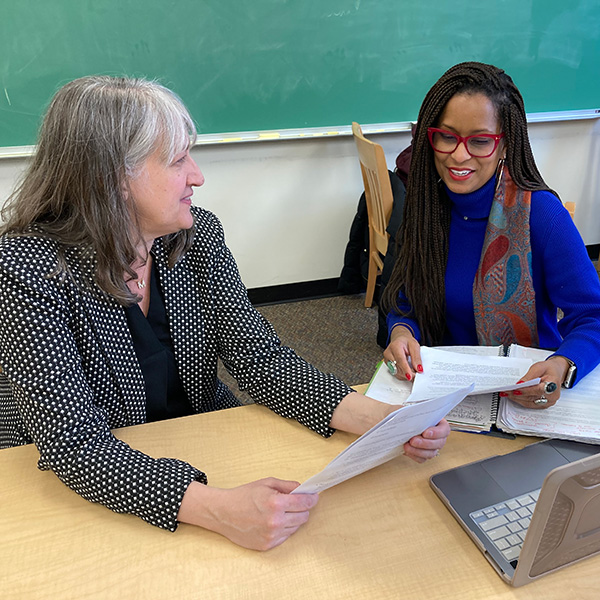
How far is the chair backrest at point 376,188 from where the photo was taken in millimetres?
2373

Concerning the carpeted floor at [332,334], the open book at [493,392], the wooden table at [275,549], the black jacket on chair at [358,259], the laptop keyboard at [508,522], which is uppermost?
the open book at [493,392]

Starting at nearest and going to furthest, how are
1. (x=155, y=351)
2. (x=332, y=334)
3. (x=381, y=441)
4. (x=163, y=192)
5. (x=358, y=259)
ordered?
→ (x=381, y=441), (x=163, y=192), (x=155, y=351), (x=332, y=334), (x=358, y=259)

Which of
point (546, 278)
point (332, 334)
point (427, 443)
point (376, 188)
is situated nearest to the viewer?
point (427, 443)

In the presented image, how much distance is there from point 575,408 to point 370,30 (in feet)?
7.34

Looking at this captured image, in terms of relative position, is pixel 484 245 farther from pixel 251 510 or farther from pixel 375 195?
pixel 375 195

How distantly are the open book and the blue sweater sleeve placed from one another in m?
0.10

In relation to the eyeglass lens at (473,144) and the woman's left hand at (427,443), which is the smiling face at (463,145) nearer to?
the eyeglass lens at (473,144)

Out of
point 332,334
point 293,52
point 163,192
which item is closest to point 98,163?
point 163,192

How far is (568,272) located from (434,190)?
356 mm

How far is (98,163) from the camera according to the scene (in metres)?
0.96

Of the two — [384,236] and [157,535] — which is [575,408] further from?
[384,236]

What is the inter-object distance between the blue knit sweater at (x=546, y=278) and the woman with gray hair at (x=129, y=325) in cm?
42

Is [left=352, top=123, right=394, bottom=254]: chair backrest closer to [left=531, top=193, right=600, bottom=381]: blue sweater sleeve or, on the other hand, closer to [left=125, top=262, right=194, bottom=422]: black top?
[left=531, top=193, right=600, bottom=381]: blue sweater sleeve

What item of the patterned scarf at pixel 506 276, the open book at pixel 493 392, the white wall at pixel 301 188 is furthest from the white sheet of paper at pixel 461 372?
the white wall at pixel 301 188
